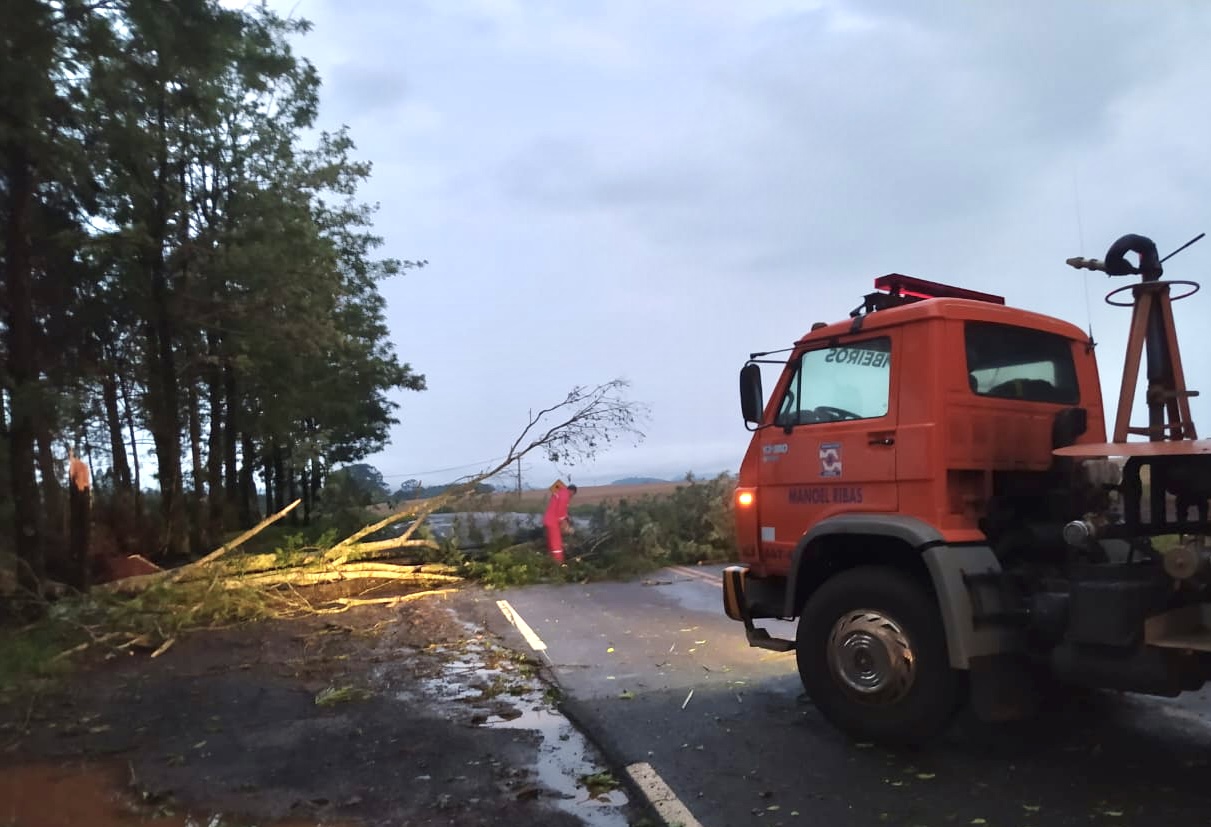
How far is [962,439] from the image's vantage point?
5059 mm

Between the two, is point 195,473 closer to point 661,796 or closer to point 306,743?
point 306,743

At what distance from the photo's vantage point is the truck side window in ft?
17.5

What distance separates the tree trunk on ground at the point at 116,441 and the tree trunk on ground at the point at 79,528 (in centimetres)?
559

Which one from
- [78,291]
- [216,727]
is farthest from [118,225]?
Result: [216,727]

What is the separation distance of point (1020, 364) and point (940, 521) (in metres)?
1.38

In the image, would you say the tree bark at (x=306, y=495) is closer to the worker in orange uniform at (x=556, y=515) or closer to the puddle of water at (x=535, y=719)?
the worker in orange uniform at (x=556, y=515)

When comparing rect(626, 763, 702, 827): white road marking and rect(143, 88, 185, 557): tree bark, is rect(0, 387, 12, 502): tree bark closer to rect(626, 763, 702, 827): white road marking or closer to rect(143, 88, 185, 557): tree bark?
rect(143, 88, 185, 557): tree bark

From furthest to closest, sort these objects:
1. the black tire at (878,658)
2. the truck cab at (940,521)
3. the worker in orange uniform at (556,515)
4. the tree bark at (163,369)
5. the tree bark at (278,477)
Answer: the tree bark at (278,477)
the tree bark at (163,369)
the worker in orange uniform at (556,515)
the black tire at (878,658)
the truck cab at (940,521)

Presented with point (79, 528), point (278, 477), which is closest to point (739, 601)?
point (79, 528)

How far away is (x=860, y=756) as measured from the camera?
16.4ft

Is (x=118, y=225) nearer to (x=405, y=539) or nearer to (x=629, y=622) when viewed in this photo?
(x=405, y=539)

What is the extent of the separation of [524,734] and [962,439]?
3303 millimetres

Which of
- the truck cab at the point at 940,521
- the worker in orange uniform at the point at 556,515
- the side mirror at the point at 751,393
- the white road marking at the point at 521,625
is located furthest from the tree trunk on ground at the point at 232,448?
the truck cab at the point at 940,521

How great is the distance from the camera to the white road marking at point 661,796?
4.17 metres
